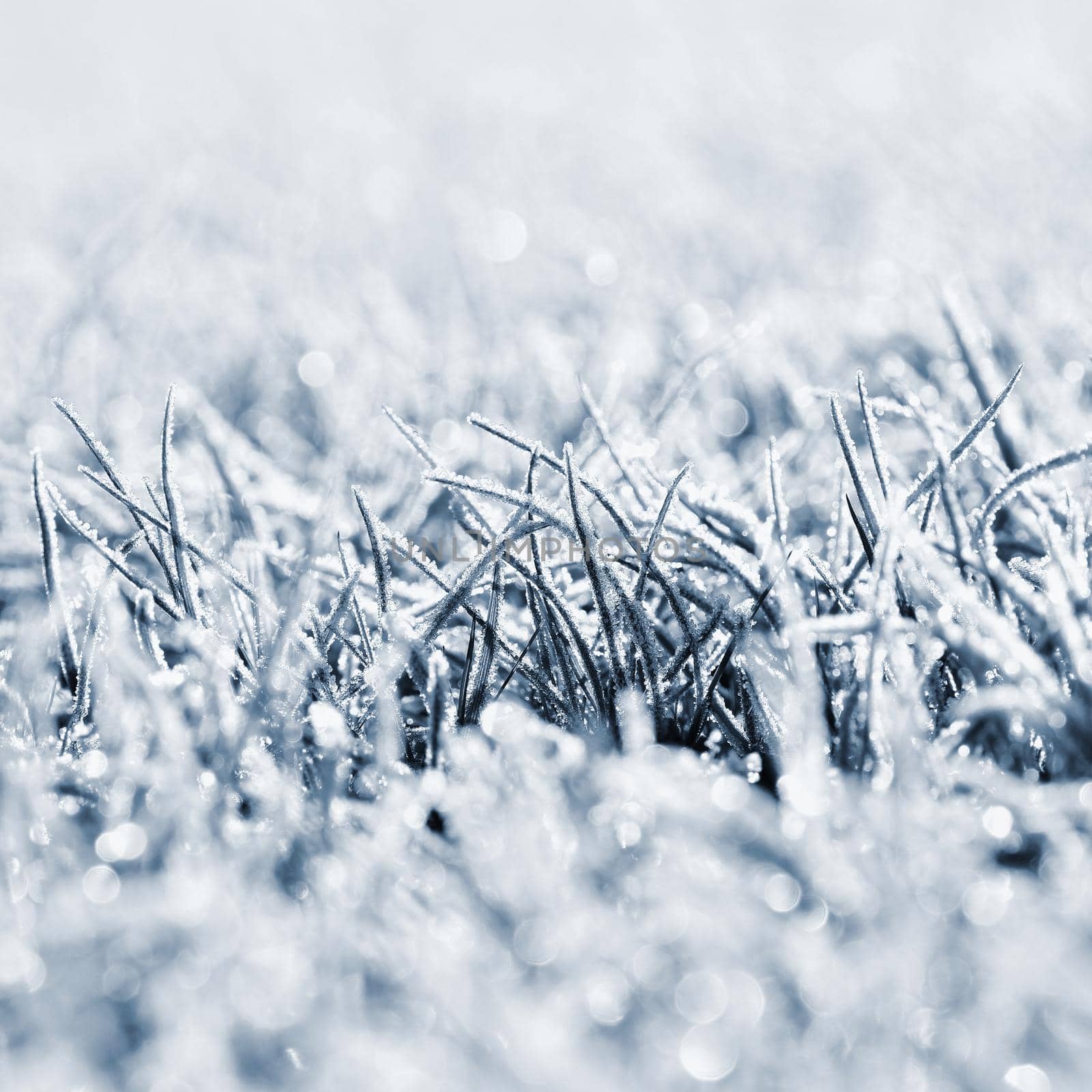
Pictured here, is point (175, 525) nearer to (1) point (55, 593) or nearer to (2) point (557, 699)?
(1) point (55, 593)

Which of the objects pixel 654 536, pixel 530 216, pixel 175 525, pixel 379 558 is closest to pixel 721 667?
pixel 654 536

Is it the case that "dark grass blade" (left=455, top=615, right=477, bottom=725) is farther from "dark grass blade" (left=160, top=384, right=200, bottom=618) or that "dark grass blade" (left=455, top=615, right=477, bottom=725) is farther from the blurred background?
the blurred background

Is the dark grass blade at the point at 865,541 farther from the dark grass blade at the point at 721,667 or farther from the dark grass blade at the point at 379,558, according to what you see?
the dark grass blade at the point at 379,558

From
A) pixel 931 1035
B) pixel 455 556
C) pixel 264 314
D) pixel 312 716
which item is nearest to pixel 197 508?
pixel 455 556

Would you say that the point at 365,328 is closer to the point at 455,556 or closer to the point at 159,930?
the point at 455,556

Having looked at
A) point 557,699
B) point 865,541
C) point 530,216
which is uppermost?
point 530,216

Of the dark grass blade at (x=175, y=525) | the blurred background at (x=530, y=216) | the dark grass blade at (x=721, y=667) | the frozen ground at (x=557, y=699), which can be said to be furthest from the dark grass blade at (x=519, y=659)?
the blurred background at (x=530, y=216)

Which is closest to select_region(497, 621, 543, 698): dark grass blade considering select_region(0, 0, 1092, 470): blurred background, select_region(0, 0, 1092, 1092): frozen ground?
select_region(0, 0, 1092, 1092): frozen ground
